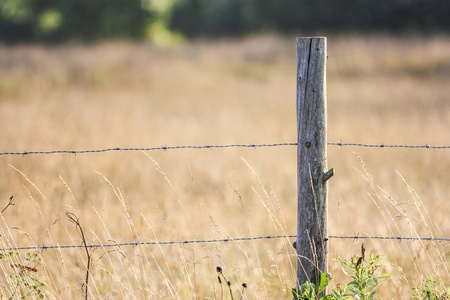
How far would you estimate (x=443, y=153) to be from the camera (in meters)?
7.35

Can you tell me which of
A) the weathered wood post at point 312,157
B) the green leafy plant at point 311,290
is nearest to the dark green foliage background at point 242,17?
the weathered wood post at point 312,157

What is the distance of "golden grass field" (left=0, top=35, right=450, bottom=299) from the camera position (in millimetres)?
3746

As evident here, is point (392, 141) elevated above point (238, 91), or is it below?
below

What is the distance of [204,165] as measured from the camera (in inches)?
285

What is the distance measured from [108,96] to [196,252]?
9.29 metres

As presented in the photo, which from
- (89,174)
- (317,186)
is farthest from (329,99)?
(317,186)

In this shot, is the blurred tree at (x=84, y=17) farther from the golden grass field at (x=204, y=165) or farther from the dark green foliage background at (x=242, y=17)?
the golden grass field at (x=204, y=165)

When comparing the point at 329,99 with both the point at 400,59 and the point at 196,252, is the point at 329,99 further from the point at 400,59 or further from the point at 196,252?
the point at 196,252

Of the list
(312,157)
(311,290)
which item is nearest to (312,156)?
(312,157)

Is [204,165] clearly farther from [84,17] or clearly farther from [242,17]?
[242,17]

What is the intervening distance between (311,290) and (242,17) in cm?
3425

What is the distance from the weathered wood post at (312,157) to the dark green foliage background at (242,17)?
1084 inches

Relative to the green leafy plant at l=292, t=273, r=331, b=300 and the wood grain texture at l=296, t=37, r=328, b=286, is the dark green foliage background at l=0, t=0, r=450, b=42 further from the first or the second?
the green leafy plant at l=292, t=273, r=331, b=300

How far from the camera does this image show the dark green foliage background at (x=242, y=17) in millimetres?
28391
